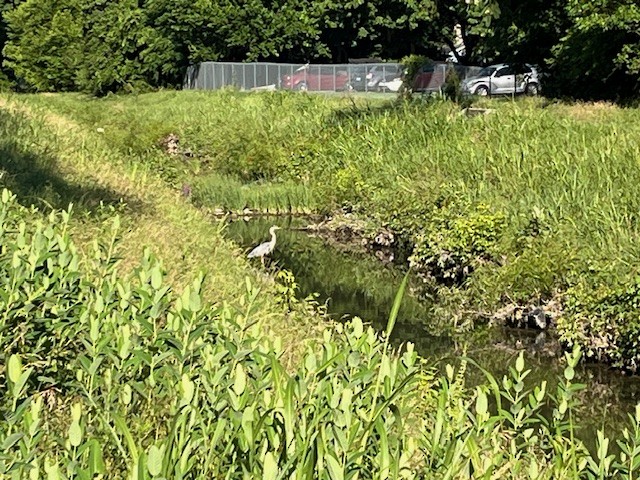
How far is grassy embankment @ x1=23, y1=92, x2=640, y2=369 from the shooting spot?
1117 cm

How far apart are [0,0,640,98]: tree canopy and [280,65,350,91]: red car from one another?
338 cm

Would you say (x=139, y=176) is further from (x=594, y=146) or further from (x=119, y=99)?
(x=119, y=99)

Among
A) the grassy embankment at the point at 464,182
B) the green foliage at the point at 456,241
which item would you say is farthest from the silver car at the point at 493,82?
the green foliage at the point at 456,241

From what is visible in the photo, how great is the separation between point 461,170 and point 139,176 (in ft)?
18.9

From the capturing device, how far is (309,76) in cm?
4012

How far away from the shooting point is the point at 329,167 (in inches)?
823

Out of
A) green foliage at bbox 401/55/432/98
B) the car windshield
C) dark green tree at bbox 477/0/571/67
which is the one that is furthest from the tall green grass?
the car windshield

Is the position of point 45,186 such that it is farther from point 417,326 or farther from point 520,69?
point 520,69

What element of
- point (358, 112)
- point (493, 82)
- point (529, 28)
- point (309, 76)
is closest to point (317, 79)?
point (309, 76)

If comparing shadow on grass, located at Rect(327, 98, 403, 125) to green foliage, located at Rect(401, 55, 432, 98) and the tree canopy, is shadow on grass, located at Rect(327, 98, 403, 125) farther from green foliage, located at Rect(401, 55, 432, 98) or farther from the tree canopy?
green foliage, located at Rect(401, 55, 432, 98)

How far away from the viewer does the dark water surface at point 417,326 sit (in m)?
9.07

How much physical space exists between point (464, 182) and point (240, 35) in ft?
93.7

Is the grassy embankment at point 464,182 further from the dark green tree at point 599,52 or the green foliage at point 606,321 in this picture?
the dark green tree at point 599,52

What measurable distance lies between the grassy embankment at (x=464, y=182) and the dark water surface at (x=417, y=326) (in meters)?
0.41
